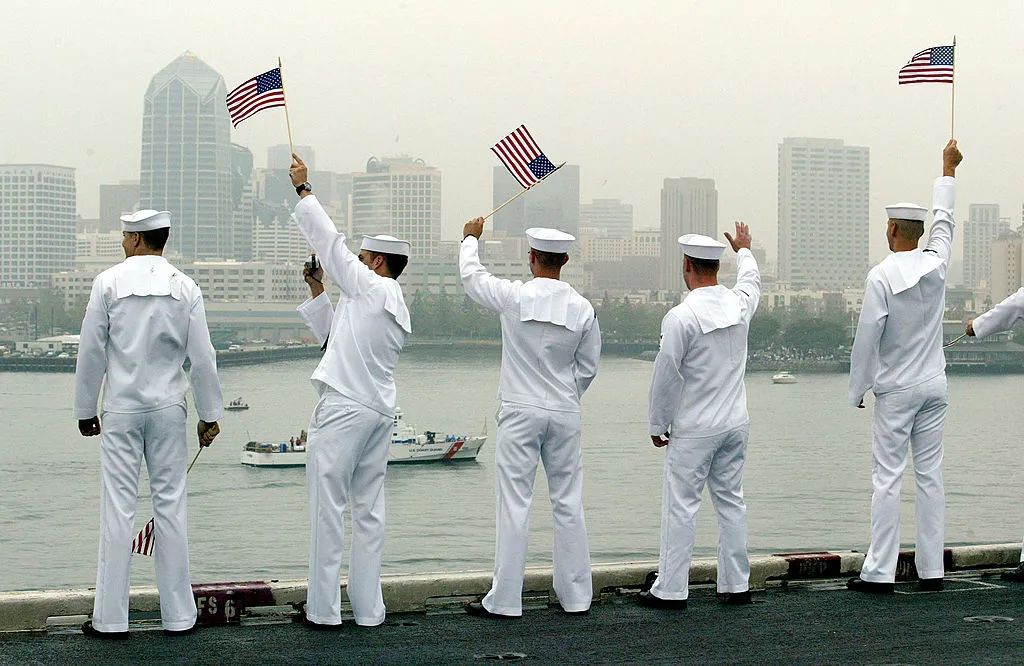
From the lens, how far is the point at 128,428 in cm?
573

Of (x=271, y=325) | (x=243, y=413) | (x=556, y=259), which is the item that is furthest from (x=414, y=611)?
(x=271, y=325)

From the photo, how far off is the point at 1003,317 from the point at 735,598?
2172mm

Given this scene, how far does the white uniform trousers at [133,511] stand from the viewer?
561 cm

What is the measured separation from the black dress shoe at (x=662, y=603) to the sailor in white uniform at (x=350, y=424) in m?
1.31

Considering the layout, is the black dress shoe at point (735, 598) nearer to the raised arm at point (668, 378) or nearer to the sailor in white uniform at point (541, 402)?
the sailor in white uniform at point (541, 402)

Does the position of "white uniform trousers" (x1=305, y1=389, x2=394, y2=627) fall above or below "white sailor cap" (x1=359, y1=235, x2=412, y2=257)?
below

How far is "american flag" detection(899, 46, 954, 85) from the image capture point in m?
8.63

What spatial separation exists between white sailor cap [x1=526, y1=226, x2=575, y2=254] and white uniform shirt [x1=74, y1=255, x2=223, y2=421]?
1591 millimetres

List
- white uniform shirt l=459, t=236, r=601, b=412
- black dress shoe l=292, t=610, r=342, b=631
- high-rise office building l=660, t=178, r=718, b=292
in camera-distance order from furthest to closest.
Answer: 1. high-rise office building l=660, t=178, r=718, b=292
2. white uniform shirt l=459, t=236, r=601, b=412
3. black dress shoe l=292, t=610, r=342, b=631

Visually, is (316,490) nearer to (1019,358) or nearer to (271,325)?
(1019,358)

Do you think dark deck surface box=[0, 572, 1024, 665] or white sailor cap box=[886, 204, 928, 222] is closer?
dark deck surface box=[0, 572, 1024, 665]

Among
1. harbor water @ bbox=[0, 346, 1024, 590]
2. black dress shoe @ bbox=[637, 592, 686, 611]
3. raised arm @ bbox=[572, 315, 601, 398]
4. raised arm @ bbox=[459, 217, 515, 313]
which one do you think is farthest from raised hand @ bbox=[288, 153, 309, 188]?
harbor water @ bbox=[0, 346, 1024, 590]

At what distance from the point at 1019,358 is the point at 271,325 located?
3164 inches

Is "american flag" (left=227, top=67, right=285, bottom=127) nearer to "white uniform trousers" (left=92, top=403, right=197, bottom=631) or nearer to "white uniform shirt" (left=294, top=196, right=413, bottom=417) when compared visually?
"white uniform shirt" (left=294, top=196, right=413, bottom=417)
